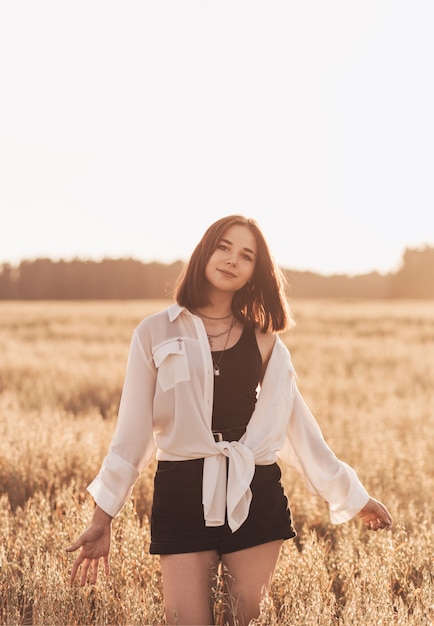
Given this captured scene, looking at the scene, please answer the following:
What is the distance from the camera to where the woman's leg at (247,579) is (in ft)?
9.91

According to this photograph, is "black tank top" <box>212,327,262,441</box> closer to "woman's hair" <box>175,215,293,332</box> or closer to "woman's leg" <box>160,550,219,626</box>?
"woman's hair" <box>175,215,293,332</box>

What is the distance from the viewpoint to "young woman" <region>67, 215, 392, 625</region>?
300 centimetres

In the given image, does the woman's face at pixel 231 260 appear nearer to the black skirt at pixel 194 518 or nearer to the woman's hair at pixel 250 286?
the woman's hair at pixel 250 286

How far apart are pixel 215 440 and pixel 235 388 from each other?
0.81ft

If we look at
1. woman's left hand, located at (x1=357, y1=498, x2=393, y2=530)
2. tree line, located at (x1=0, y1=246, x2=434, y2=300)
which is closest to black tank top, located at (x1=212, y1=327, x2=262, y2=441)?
woman's left hand, located at (x1=357, y1=498, x2=393, y2=530)

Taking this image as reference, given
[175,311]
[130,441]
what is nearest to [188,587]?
[130,441]

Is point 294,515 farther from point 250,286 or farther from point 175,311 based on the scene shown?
point 175,311

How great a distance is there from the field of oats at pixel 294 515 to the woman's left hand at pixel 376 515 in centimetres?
14

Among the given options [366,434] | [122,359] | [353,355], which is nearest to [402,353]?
[353,355]

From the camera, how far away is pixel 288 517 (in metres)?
3.21

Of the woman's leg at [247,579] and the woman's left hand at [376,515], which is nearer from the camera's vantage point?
the woman's leg at [247,579]

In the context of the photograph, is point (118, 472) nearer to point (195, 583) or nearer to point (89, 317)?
point (195, 583)

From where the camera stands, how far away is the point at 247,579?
3035 millimetres

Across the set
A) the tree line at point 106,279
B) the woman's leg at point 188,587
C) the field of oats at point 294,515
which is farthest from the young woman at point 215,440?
the tree line at point 106,279
